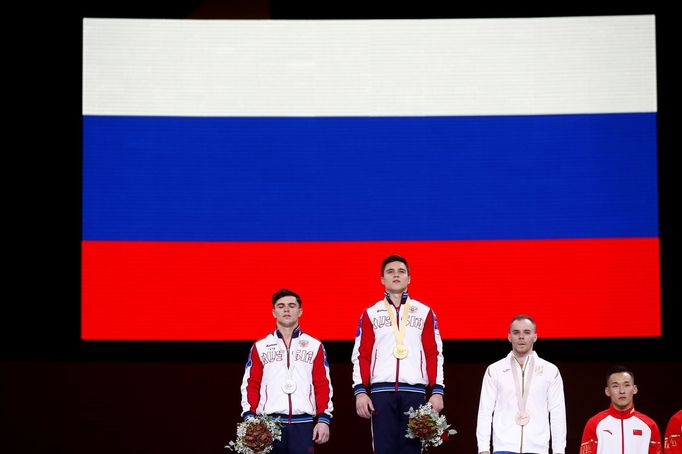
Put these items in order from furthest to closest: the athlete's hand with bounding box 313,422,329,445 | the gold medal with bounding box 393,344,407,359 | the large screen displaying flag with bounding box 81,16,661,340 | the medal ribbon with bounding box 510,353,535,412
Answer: the large screen displaying flag with bounding box 81,16,661,340 → the gold medal with bounding box 393,344,407,359 → the athlete's hand with bounding box 313,422,329,445 → the medal ribbon with bounding box 510,353,535,412

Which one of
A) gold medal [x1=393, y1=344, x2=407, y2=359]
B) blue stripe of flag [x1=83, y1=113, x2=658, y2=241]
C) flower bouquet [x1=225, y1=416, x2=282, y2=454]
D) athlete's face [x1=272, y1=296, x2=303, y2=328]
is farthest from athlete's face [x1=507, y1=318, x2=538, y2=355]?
blue stripe of flag [x1=83, y1=113, x2=658, y2=241]

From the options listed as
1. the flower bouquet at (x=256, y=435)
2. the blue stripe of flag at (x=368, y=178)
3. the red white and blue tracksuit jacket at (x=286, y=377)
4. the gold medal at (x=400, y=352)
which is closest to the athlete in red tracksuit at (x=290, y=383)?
the red white and blue tracksuit jacket at (x=286, y=377)

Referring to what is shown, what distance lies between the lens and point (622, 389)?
4.34m

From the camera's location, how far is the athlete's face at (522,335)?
4355 millimetres

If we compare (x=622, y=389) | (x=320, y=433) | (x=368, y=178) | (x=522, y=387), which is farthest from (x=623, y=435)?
(x=368, y=178)

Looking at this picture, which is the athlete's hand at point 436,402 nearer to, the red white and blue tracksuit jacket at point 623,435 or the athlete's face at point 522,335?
the athlete's face at point 522,335

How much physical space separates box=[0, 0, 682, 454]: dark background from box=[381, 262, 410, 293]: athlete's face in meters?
1.16

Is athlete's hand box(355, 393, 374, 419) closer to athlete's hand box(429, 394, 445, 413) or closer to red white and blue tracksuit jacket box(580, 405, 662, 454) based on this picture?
athlete's hand box(429, 394, 445, 413)

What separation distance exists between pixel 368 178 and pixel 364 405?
1786mm

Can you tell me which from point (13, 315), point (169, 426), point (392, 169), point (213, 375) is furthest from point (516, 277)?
point (13, 315)

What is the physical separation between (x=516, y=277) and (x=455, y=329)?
0.53 m

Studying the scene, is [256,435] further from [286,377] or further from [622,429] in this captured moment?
[622,429]

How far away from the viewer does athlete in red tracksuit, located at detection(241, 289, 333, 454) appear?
180 inches

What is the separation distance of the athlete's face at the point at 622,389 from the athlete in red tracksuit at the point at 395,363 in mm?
865
